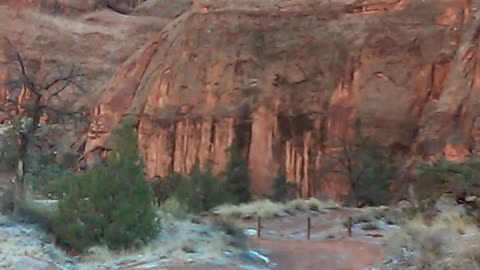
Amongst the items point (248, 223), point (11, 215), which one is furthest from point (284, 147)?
point (11, 215)

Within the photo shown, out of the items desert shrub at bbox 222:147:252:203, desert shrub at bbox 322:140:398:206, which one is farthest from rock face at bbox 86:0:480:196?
desert shrub at bbox 222:147:252:203

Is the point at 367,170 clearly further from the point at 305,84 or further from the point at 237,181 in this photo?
the point at 305,84

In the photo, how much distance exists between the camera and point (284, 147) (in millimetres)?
42719

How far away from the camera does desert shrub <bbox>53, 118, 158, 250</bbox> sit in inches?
617

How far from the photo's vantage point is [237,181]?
3581cm

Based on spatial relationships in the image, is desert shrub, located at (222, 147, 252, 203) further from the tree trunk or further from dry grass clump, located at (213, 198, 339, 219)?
the tree trunk

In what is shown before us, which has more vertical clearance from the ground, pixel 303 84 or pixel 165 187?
pixel 303 84

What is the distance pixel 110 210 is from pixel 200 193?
45.5ft

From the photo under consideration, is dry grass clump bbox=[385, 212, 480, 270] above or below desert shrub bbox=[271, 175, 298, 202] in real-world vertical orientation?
above

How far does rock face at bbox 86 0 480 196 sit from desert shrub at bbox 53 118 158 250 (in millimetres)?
22408

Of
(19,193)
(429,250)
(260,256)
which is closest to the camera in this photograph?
(429,250)

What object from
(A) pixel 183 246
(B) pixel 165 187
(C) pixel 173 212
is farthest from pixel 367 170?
(A) pixel 183 246

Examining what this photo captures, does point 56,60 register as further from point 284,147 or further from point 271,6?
point 284,147

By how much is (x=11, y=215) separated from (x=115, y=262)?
5635 mm
